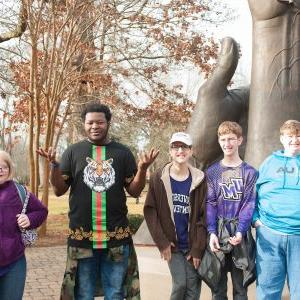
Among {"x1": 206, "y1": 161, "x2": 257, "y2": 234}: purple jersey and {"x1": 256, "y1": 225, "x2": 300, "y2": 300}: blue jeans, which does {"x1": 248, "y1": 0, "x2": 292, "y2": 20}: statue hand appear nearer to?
{"x1": 206, "y1": 161, "x2": 257, "y2": 234}: purple jersey

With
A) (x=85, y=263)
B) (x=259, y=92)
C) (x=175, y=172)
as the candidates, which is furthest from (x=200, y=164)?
(x=85, y=263)

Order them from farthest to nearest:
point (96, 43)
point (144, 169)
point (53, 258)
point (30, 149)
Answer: point (96, 43) → point (30, 149) → point (53, 258) → point (144, 169)

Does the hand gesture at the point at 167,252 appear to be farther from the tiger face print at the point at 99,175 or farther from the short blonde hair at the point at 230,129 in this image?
the short blonde hair at the point at 230,129

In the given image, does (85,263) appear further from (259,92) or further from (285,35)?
(285,35)

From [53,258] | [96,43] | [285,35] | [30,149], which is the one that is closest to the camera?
[285,35]

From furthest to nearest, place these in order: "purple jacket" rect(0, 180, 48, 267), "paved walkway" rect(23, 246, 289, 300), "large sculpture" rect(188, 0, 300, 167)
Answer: "large sculpture" rect(188, 0, 300, 167)
"paved walkway" rect(23, 246, 289, 300)
"purple jacket" rect(0, 180, 48, 267)

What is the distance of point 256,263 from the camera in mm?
3283

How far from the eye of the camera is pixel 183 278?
3346mm

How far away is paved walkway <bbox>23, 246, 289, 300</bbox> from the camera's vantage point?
4.31 m

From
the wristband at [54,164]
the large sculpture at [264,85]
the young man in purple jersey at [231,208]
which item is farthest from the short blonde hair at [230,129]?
the large sculpture at [264,85]

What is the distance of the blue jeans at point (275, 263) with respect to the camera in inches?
124

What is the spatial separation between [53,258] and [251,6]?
236 inches

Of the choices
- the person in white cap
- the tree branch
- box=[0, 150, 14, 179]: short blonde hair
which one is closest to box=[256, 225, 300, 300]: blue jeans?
the person in white cap

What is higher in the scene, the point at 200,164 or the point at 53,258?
the point at 200,164
